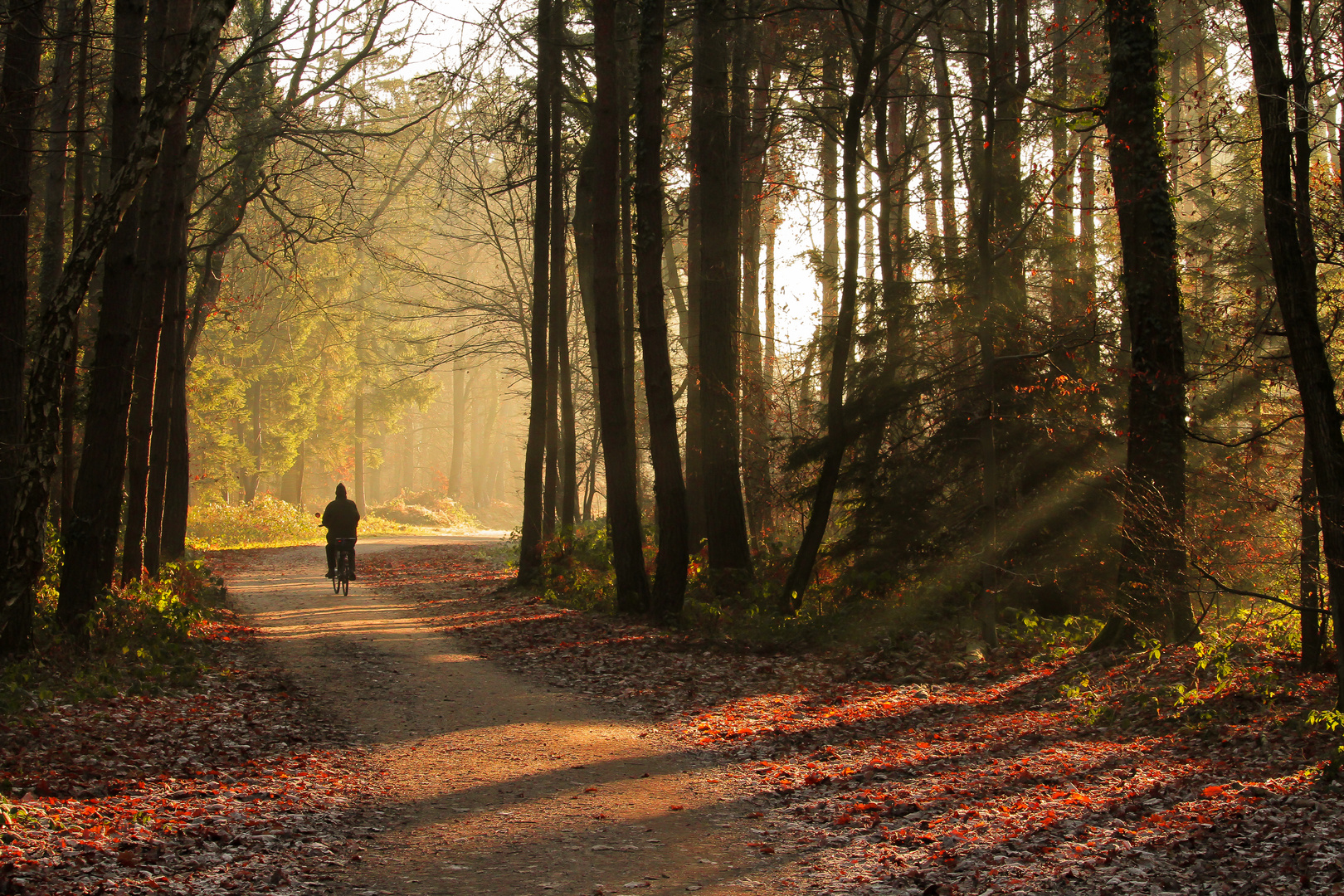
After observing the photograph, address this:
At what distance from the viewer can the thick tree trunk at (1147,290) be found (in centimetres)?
924

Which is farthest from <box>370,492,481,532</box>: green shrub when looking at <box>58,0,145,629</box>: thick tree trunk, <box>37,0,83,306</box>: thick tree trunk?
<box>58,0,145,629</box>: thick tree trunk

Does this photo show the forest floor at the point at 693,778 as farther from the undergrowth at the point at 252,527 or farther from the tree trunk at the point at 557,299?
the undergrowth at the point at 252,527


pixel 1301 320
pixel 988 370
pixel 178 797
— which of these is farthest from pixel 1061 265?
pixel 178 797

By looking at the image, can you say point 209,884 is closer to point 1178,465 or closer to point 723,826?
point 723,826

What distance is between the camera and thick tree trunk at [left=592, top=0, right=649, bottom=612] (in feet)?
40.3

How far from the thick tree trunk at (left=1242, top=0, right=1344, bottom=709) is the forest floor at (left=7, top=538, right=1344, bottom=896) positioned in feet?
4.68

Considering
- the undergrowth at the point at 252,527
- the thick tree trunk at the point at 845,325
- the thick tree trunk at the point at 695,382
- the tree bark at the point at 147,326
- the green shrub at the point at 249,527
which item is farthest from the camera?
the green shrub at the point at 249,527

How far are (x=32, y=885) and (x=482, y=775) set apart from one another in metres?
2.70

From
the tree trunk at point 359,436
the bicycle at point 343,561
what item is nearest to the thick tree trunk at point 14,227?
the bicycle at point 343,561

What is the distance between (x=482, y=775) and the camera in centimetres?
650

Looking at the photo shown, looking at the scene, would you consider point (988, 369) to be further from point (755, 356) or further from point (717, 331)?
point (755, 356)

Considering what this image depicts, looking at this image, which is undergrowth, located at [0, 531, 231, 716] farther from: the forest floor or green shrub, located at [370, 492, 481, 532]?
green shrub, located at [370, 492, 481, 532]

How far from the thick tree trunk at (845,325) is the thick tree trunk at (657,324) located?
5.25ft

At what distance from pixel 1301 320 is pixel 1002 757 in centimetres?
365
